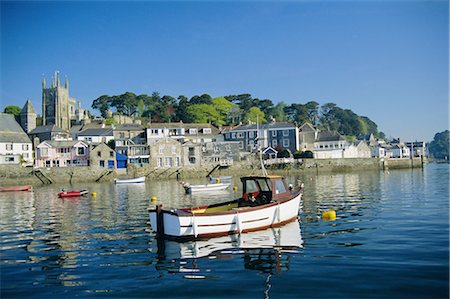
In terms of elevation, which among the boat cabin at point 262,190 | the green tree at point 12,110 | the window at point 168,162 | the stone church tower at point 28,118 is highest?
the green tree at point 12,110

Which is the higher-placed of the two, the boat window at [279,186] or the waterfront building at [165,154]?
the waterfront building at [165,154]

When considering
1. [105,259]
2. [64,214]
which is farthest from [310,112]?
[105,259]

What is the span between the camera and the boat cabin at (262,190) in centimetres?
2138

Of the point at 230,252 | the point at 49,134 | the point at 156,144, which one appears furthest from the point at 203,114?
the point at 230,252

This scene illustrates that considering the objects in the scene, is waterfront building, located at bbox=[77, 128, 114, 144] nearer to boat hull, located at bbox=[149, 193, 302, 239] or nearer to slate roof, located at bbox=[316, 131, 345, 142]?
slate roof, located at bbox=[316, 131, 345, 142]

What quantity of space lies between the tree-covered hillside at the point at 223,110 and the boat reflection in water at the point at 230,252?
94.4 meters

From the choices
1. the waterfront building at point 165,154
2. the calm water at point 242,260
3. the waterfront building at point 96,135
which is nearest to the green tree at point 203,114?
the waterfront building at point 96,135

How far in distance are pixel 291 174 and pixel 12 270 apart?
66486 millimetres

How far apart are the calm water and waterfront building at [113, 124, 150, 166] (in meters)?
55.3

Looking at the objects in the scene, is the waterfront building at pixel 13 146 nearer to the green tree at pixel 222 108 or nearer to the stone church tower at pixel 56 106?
the stone church tower at pixel 56 106

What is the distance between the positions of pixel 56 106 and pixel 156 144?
47.9 metres

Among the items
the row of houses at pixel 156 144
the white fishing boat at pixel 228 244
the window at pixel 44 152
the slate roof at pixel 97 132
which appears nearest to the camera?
the white fishing boat at pixel 228 244

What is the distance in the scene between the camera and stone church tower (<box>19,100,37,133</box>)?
100375mm

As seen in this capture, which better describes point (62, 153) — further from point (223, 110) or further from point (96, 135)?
point (223, 110)
